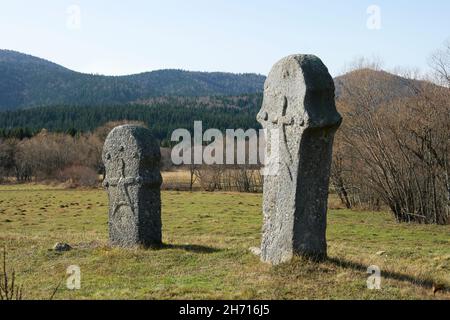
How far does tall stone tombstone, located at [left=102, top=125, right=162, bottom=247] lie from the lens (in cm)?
1388

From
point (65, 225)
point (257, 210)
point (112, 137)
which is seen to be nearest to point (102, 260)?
point (112, 137)

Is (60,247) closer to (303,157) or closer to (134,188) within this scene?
(134,188)

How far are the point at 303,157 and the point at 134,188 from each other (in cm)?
546

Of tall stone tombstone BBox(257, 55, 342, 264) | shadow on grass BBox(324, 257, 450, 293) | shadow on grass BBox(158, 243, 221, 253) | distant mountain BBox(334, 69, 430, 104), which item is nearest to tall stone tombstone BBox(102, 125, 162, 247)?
shadow on grass BBox(158, 243, 221, 253)

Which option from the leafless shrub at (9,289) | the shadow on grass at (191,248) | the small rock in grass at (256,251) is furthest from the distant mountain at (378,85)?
the leafless shrub at (9,289)

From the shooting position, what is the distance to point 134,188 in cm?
1394

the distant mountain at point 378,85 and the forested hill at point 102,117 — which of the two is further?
the forested hill at point 102,117

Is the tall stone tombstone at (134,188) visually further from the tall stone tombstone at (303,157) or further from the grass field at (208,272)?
the tall stone tombstone at (303,157)

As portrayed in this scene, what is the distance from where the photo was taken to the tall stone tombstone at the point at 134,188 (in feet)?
45.5

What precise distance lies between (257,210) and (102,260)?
22.6 m

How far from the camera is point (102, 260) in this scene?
12430 mm

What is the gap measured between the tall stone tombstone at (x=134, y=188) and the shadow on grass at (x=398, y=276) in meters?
5.41

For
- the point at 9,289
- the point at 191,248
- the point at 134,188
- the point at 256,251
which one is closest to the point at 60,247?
the point at 134,188
